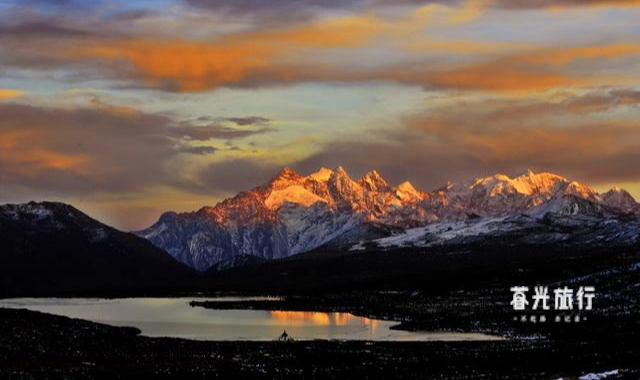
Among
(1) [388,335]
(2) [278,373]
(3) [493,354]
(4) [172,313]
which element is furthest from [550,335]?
(4) [172,313]

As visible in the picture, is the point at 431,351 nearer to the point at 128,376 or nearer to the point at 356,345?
the point at 356,345

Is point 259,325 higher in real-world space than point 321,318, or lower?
lower

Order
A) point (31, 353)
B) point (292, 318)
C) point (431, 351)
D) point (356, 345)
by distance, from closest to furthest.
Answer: point (31, 353) < point (431, 351) < point (356, 345) < point (292, 318)

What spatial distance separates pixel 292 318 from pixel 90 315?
111ft

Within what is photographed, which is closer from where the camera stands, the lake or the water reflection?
the lake

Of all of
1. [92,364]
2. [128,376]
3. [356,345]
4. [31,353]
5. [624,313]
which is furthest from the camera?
[624,313]

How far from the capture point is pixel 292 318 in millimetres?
179125

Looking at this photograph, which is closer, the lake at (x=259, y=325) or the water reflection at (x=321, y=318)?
the lake at (x=259, y=325)

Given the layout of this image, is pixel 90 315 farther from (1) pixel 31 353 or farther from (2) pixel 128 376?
(2) pixel 128 376

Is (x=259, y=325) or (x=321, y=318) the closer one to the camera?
(x=259, y=325)

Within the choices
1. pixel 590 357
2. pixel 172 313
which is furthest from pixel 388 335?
pixel 172 313

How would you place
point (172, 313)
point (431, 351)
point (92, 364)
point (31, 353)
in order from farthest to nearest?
point (172, 313) < point (431, 351) < point (31, 353) < point (92, 364)

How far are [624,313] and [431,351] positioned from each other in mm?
49333

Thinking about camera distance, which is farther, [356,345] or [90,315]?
[90,315]
